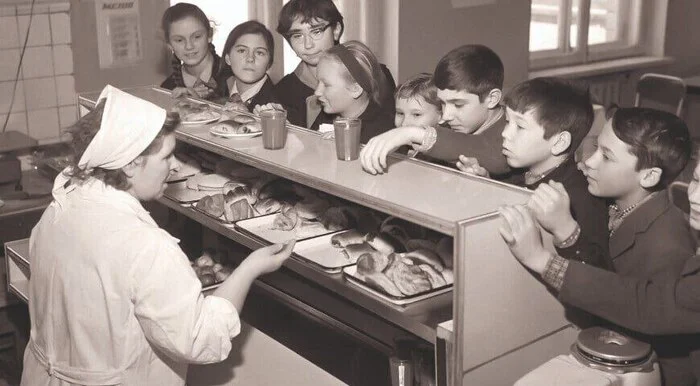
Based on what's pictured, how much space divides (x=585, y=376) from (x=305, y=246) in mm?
811

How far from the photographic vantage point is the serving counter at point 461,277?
164 cm

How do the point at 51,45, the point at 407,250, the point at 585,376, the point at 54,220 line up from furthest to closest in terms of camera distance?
1. the point at 51,45
2. the point at 407,250
3. the point at 54,220
4. the point at 585,376

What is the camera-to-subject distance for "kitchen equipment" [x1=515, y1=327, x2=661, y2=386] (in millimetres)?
1654

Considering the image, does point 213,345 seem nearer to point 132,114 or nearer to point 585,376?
point 132,114

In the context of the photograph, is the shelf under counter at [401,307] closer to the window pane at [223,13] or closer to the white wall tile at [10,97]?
the white wall tile at [10,97]

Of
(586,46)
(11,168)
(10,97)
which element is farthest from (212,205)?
(586,46)

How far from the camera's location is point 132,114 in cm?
175

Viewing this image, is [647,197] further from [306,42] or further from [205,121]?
[306,42]

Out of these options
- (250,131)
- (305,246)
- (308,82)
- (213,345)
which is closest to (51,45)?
(308,82)

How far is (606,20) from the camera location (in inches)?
266

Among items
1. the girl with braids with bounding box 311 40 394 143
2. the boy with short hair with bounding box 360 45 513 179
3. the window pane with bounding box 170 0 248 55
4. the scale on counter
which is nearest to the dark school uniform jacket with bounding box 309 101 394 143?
the girl with braids with bounding box 311 40 394 143

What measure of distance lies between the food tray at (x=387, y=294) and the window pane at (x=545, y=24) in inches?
182

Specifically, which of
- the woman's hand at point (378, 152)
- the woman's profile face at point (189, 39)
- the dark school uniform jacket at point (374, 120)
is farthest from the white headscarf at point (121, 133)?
the woman's profile face at point (189, 39)

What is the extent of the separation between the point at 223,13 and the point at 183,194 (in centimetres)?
247
